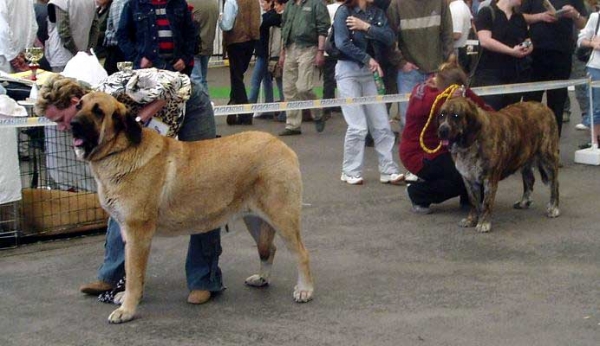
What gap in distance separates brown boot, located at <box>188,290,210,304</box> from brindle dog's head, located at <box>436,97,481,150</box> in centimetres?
266

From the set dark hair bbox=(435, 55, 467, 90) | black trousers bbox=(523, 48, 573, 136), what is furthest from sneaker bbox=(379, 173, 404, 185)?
black trousers bbox=(523, 48, 573, 136)

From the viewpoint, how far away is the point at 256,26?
47.0 ft

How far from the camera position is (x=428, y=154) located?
8938 mm

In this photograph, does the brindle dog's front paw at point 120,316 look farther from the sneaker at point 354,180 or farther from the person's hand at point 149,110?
the sneaker at point 354,180

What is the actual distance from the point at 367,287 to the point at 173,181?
1636 mm

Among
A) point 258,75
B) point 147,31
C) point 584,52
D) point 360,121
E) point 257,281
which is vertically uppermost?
point 147,31

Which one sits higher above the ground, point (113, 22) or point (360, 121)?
point (113, 22)

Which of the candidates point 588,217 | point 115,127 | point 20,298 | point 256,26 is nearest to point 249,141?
point 115,127

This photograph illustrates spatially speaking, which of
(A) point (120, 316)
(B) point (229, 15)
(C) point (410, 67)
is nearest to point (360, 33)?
(C) point (410, 67)

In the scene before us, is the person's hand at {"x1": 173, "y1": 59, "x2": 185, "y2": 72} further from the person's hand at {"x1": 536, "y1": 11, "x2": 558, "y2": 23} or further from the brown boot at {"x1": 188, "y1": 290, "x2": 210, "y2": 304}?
the person's hand at {"x1": 536, "y1": 11, "x2": 558, "y2": 23}

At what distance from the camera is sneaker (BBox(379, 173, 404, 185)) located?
33.6ft

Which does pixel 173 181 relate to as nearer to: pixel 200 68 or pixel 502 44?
pixel 502 44

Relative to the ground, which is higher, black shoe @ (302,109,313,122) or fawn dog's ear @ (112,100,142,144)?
fawn dog's ear @ (112,100,142,144)

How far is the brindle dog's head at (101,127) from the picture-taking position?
227 inches
